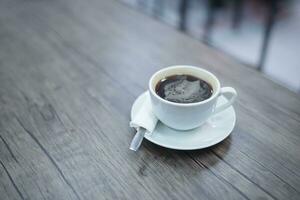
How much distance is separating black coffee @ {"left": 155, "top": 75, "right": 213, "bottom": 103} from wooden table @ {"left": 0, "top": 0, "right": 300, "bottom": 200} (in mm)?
85

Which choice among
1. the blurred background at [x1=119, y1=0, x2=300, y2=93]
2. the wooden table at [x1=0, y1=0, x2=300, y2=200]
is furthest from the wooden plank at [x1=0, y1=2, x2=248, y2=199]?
the blurred background at [x1=119, y1=0, x2=300, y2=93]

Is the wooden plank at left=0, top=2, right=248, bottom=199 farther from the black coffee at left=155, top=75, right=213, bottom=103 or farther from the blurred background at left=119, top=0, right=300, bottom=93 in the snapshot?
the blurred background at left=119, top=0, right=300, bottom=93

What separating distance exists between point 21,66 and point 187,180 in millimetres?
483

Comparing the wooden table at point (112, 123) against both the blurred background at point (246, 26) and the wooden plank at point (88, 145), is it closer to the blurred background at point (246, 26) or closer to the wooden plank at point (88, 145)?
the wooden plank at point (88, 145)

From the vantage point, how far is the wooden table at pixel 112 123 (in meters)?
0.46

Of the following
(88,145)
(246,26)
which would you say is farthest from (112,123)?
(246,26)

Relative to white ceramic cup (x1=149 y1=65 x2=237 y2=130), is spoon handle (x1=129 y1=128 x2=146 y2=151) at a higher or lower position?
lower

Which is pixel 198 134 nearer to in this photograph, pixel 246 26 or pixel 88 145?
pixel 88 145

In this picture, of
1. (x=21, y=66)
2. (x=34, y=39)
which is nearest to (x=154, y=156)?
(x=21, y=66)

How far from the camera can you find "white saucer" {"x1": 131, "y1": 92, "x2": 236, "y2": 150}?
1.64ft

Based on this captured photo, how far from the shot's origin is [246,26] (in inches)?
88.7

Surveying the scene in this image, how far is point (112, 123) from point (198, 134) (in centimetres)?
16

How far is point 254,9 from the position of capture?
2.38 metres

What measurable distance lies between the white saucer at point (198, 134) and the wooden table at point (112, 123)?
18 millimetres
